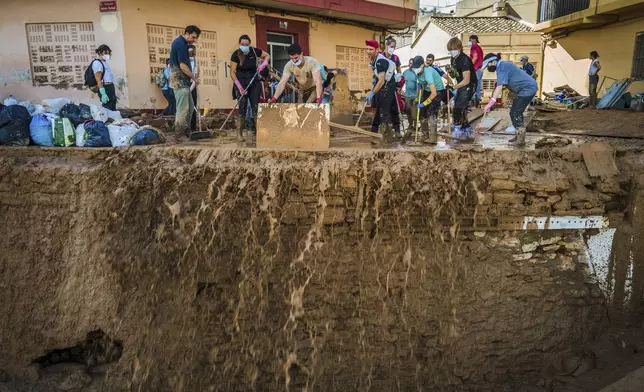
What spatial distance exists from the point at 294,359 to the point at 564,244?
3481 millimetres

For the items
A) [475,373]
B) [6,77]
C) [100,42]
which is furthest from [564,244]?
[6,77]

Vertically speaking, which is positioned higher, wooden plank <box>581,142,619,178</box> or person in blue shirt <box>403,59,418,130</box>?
person in blue shirt <box>403,59,418,130</box>

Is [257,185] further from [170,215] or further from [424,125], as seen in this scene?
[424,125]

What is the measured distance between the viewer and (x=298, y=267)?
522cm

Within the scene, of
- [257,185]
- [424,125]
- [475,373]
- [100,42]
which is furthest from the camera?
[100,42]

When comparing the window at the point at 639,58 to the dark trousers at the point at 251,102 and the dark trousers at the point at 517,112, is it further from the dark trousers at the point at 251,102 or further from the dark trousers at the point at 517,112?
the dark trousers at the point at 251,102

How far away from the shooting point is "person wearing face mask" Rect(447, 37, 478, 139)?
6902 millimetres

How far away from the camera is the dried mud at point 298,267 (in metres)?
4.99

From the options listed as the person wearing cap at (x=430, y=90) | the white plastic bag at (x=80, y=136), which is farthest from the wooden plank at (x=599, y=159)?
the white plastic bag at (x=80, y=136)

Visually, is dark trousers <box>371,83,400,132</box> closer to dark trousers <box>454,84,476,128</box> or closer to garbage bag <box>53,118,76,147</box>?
dark trousers <box>454,84,476,128</box>

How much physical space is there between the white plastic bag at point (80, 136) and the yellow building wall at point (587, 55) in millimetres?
13327

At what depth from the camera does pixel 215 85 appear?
32.8 ft

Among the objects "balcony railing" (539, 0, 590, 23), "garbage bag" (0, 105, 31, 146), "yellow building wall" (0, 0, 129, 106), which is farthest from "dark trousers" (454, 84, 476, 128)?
"balcony railing" (539, 0, 590, 23)

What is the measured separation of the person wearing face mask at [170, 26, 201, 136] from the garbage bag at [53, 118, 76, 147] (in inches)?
61.3
